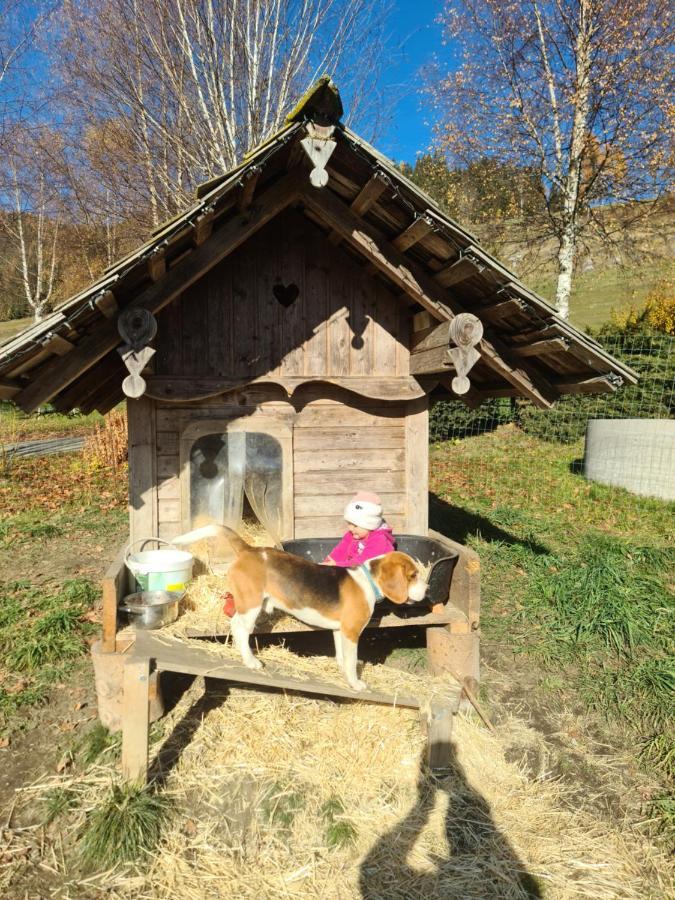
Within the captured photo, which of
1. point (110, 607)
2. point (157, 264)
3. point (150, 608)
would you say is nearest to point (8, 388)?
point (157, 264)

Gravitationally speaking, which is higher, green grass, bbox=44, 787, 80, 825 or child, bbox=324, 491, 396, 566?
child, bbox=324, 491, 396, 566

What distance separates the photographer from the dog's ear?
12.8 feet

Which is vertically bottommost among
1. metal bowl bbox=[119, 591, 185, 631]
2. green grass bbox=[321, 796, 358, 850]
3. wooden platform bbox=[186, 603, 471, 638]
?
green grass bbox=[321, 796, 358, 850]

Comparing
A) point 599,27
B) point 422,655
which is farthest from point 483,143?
point 422,655

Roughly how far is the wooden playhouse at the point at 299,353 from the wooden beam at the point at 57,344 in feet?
0.07

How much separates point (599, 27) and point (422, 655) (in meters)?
14.8

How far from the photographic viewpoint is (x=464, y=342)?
13.6 ft

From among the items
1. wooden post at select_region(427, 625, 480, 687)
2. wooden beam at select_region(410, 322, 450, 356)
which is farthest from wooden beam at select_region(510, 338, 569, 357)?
wooden post at select_region(427, 625, 480, 687)

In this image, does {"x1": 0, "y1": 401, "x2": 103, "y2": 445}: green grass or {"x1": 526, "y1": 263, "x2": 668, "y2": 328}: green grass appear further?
{"x1": 526, "y1": 263, "x2": 668, "y2": 328}: green grass

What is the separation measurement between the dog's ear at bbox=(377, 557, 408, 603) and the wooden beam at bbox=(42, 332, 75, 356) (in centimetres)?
253

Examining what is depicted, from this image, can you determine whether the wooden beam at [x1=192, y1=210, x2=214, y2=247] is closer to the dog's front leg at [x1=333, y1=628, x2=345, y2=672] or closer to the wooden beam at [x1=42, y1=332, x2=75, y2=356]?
the wooden beam at [x1=42, y1=332, x2=75, y2=356]

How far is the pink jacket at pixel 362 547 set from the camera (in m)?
4.65

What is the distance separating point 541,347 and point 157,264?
9.17 feet

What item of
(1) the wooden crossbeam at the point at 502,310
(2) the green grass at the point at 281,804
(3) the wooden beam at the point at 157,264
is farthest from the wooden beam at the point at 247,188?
(2) the green grass at the point at 281,804
